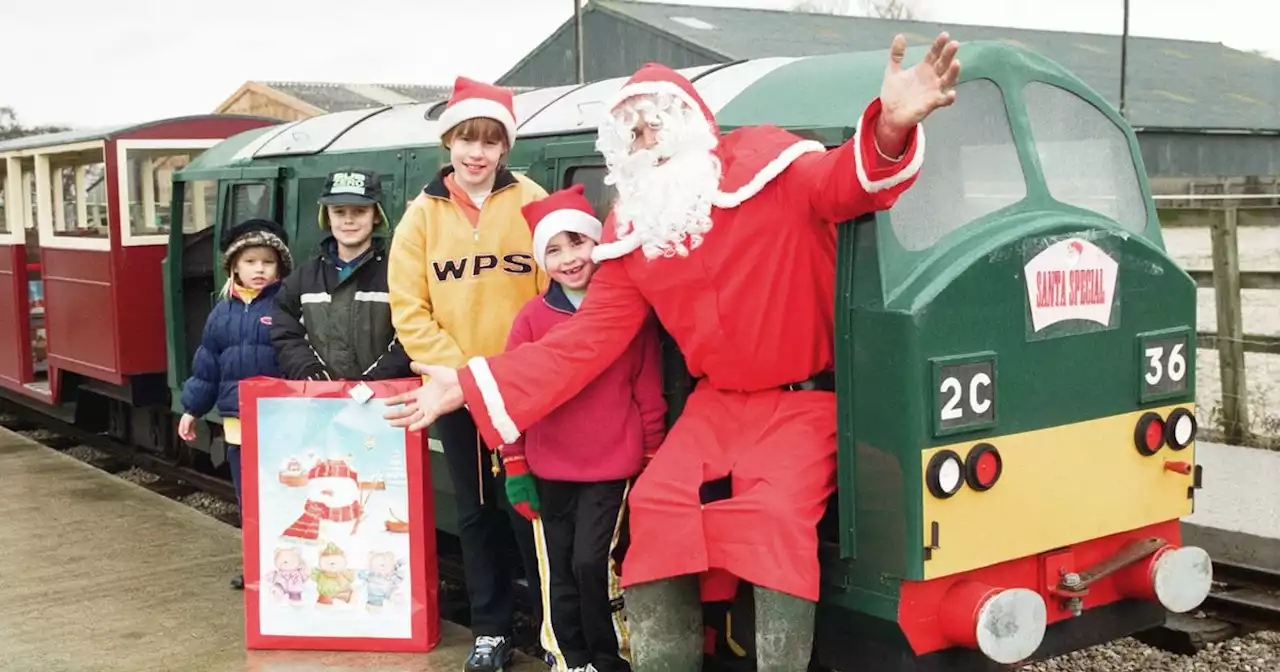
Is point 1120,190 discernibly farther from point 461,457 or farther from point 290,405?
point 290,405

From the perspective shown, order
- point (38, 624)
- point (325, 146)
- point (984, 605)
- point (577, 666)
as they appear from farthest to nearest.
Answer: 1. point (325, 146)
2. point (38, 624)
3. point (577, 666)
4. point (984, 605)

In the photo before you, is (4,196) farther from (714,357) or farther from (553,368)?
(714,357)

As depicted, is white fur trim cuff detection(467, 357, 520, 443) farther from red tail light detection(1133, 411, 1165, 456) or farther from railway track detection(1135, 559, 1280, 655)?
railway track detection(1135, 559, 1280, 655)

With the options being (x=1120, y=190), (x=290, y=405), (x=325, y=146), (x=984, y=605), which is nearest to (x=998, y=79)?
(x=1120, y=190)

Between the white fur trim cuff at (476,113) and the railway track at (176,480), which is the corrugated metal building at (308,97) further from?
the white fur trim cuff at (476,113)

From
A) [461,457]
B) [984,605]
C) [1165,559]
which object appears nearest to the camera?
[984,605]

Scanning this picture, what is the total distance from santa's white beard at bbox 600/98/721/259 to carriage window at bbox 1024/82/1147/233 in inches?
46.1

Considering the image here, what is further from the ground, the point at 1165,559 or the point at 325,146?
the point at 325,146

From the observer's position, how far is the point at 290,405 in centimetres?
532

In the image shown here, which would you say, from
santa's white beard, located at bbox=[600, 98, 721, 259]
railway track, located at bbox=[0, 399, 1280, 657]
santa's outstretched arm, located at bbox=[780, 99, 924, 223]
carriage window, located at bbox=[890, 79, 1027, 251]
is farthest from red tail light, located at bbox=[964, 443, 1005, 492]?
railway track, located at bbox=[0, 399, 1280, 657]

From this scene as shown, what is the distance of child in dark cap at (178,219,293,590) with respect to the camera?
600 cm

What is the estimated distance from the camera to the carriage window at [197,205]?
9.03 meters

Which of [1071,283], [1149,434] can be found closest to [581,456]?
[1071,283]

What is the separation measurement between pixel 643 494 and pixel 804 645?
2.17 feet
